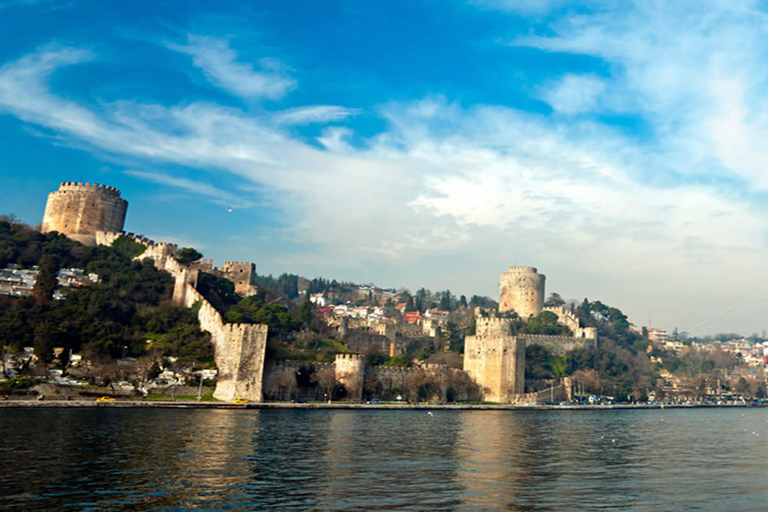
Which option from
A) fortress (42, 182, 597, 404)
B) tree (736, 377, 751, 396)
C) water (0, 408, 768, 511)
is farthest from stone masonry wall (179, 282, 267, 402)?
tree (736, 377, 751, 396)

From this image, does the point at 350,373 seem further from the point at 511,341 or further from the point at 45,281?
the point at 45,281

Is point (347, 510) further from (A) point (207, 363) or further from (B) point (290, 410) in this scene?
(A) point (207, 363)

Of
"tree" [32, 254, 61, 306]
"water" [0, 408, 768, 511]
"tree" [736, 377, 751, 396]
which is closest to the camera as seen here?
"water" [0, 408, 768, 511]

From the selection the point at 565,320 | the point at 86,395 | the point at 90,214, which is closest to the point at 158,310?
the point at 86,395

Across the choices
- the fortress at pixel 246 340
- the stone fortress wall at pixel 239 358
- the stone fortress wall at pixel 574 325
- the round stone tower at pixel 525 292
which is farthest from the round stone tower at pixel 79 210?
the stone fortress wall at pixel 574 325

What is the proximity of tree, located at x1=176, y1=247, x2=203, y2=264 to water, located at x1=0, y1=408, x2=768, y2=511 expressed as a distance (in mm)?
20650

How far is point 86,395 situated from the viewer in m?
32.2

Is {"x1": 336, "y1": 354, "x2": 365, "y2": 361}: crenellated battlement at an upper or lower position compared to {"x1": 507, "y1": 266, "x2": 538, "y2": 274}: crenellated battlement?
lower

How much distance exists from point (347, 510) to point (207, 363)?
86.2 ft

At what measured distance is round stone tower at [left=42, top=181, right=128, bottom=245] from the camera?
50.8 m

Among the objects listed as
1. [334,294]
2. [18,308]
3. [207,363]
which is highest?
[334,294]

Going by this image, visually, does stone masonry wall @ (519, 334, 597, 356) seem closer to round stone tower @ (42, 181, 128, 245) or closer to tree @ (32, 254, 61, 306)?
round stone tower @ (42, 181, 128, 245)

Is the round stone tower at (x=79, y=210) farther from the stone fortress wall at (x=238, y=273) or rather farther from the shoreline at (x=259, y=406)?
the shoreline at (x=259, y=406)

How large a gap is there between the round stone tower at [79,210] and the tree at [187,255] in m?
7.28
